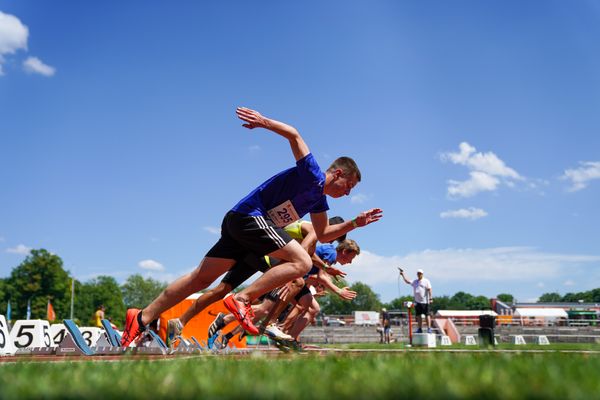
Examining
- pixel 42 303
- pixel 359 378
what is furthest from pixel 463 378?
pixel 42 303

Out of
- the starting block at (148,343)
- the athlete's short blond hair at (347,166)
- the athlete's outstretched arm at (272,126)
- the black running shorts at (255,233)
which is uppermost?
the athlete's outstretched arm at (272,126)

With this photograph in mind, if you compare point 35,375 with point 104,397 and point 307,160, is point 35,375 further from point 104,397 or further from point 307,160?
point 307,160

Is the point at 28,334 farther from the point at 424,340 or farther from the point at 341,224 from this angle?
the point at 424,340

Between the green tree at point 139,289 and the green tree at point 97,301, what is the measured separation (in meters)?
20.5

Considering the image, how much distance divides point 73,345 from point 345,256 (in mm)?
4571

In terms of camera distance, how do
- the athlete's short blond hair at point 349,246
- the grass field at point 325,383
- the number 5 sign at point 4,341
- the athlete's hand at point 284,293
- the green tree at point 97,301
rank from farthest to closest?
1. the green tree at point 97,301
2. the athlete's short blond hair at point 349,246
3. the athlete's hand at point 284,293
4. the number 5 sign at point 4,341
5. the grass field at point 325,383

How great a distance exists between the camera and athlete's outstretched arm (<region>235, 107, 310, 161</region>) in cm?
541

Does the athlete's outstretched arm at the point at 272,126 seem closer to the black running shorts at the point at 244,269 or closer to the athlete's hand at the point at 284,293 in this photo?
the black running shorts at the point at 244,269

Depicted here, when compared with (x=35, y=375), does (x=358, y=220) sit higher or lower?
higher

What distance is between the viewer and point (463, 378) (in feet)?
7.39

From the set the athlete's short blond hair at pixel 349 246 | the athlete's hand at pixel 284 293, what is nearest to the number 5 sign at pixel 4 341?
the athlete's hand at pixel 284 293

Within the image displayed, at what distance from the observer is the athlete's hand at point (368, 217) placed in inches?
251

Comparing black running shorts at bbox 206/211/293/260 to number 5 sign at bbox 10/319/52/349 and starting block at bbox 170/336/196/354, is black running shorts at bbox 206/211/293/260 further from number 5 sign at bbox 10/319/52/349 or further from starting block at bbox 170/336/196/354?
number 5 sign at bbox 10/319/52/349

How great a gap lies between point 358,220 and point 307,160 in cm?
122
